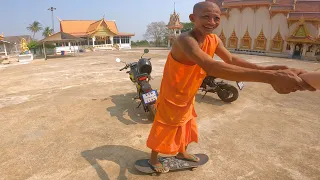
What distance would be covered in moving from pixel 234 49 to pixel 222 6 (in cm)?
502

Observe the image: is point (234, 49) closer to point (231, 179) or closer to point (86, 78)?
point (86, 78)

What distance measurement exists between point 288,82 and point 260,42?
2350cm

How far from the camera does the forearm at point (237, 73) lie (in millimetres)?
1231

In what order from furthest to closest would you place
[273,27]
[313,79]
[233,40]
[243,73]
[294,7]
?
[233,40] → [273,27] → [294,7] → [243,73] → [313,79]

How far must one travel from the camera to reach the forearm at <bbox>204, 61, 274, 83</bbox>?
1231mm

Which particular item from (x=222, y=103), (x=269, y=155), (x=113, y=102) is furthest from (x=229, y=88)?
(x=113, y=102)

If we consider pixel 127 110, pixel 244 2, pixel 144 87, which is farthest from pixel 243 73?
pixel 244 2

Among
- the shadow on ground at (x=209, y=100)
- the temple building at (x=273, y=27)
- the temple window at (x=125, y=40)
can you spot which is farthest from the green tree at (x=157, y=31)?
the shadow on ground at (x=209, y=100)

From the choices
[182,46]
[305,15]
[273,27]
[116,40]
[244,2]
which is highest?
[244,2]

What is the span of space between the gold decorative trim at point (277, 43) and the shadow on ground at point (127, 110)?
19.7 meters

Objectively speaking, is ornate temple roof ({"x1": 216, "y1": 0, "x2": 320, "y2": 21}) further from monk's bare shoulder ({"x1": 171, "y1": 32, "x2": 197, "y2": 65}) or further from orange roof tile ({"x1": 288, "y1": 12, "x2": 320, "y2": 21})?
monk's bare shoulder ({"x1": 171, "y1": 32, "x2": 197, "y2": 65})

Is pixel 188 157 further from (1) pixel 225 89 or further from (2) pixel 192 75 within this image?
(1) pixel 225 89

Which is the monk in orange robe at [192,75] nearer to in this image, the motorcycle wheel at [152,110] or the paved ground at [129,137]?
the paved ground at [129,137]

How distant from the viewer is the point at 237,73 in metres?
1.32
